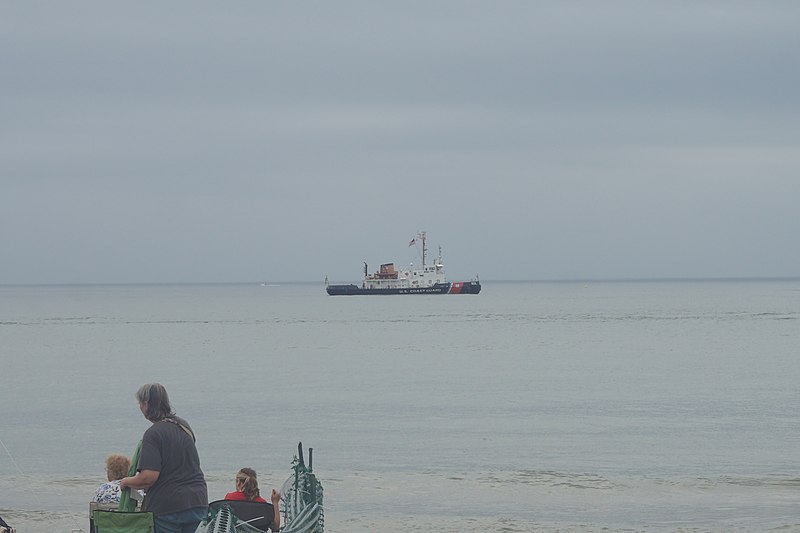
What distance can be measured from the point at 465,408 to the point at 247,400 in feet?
19.6

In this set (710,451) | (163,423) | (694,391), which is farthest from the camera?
(694,391)

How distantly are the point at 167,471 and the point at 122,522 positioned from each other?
1.80 ft

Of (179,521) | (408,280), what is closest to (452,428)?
(179,521)

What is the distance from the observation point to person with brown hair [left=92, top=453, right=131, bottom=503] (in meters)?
9.30

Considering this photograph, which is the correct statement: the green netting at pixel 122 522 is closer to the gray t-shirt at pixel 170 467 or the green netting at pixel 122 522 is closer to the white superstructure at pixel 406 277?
the gray t-shirt at pixel 170 467

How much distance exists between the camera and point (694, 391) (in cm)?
3441

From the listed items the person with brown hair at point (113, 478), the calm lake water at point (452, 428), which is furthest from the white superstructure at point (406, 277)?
the person with brown hair at point (113, 478)

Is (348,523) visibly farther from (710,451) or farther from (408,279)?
(408,279)

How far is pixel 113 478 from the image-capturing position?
379 inches

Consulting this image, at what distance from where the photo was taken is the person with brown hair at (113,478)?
9305 millimetres

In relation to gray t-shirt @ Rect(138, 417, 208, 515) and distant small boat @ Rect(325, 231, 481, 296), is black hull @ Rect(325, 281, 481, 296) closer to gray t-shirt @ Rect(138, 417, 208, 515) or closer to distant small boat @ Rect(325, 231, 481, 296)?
distant small boat @ Rect(325, 231, 481, 296)

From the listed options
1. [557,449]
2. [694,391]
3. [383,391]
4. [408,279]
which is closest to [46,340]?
[383,391]

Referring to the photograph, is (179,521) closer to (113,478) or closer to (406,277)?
(113,478)

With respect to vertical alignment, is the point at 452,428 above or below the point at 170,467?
below
